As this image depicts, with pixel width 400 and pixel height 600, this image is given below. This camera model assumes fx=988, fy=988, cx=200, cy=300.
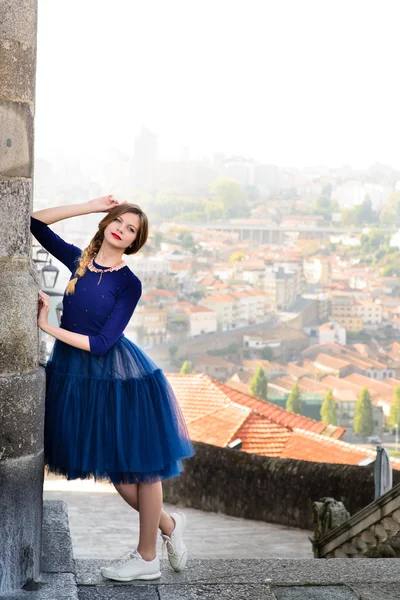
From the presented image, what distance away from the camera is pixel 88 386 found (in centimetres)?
268

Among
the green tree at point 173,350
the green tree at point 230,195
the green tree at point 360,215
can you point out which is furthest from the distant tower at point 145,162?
the green tree at point 360,215

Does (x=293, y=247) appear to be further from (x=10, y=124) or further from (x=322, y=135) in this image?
(x=10, y=124)

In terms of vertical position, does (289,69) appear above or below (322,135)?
above

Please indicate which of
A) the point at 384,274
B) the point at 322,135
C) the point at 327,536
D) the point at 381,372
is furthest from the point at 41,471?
the point at 322,135

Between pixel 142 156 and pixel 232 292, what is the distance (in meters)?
9.37

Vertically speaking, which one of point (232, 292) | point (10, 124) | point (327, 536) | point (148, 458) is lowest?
Answer: point (232, 292)

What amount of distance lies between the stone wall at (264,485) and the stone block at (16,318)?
5648 mm

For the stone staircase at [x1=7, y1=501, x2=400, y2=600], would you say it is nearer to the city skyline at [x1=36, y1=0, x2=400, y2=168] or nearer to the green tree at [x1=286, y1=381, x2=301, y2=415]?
the green tree at [x1=286, y1=381, x2=301, y2=415]

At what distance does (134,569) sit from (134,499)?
0.19 meters

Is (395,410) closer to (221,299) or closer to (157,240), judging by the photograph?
(221,299)

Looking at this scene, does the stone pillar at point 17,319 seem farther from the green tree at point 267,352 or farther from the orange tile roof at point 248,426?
the green tree at point 267,352

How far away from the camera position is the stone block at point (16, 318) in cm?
243

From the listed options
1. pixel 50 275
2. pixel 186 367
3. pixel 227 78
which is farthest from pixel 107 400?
pixel 227 78

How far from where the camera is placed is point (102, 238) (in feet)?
9.23
